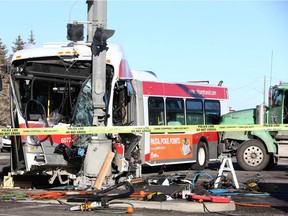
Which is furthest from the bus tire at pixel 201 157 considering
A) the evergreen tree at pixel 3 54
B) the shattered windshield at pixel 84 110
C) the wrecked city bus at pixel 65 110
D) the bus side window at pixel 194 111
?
the evergreen tree at pixel 3 54

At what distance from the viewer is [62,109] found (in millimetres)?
14758

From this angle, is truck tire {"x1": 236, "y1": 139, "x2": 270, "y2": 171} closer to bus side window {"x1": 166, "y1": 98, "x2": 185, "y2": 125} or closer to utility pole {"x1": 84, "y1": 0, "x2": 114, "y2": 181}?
Answer: bus side window {"x1": 166, "y1": 98, "x2": 185, "y2": 125}

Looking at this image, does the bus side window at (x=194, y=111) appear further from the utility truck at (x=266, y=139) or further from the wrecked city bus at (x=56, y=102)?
the wrecked city bus at (x=56, y=102)

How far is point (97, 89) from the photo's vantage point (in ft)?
45.0

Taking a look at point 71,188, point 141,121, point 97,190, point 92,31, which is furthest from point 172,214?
point 141,121

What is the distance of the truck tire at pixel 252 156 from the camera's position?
2011cm

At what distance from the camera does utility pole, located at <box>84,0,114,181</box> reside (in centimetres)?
1362

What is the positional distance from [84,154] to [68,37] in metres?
2.67

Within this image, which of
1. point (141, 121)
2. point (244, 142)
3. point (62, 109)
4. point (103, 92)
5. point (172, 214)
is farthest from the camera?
point (244, 142)

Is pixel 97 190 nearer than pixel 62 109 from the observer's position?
Yes

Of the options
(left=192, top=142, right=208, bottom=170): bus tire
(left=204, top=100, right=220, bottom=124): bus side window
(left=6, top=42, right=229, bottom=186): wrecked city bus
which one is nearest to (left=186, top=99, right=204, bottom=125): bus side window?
(left=204, top=100, right=220, bottom=124): bus side window

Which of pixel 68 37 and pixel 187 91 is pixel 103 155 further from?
pixel 187 91

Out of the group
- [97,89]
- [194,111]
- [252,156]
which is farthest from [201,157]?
[97,89]

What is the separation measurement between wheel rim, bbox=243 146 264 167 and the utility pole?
7.61 metres
